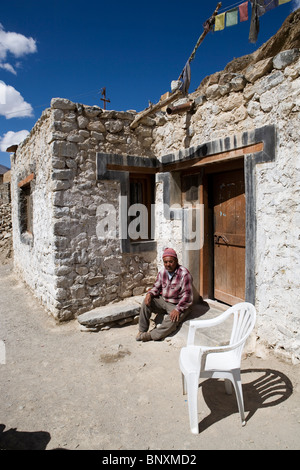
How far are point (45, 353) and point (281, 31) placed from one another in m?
4.62

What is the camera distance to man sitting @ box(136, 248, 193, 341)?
3.73 meters

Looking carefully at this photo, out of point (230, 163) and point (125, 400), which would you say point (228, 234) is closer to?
point (230, 163)

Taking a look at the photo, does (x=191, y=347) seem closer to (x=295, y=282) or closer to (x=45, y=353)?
(x=295, y=282)

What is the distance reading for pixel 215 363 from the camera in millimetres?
2408

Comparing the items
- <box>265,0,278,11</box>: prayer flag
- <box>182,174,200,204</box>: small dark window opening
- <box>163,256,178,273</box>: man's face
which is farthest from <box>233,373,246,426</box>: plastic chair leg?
<box>265,0,278,11</box>: prayer flag

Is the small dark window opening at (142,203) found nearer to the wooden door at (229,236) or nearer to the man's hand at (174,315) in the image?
the wooden door at (229,236)

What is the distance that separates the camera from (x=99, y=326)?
4250mm

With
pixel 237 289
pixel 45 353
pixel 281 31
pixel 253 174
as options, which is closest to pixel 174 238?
pixel 237 289

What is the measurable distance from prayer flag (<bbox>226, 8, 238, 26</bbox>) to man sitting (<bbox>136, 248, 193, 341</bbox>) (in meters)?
2.77

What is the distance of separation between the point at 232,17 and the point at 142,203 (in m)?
2.82

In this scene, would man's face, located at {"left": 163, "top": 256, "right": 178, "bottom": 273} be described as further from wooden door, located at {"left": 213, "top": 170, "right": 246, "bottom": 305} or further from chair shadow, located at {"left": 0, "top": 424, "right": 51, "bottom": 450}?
chair shadow, located at {"left": 0, "top": 424, "right": 51, "bottom": 450}

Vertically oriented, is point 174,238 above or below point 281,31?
below
